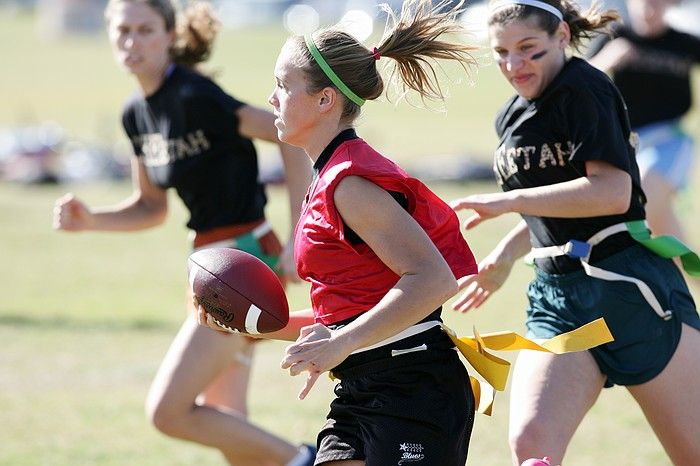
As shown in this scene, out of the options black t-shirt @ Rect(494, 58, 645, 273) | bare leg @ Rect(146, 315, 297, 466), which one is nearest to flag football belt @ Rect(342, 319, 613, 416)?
black t-shirt @ Rect(494, 58, 645, 273)

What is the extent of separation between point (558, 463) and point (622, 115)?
1132 mm

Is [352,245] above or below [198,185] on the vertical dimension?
above

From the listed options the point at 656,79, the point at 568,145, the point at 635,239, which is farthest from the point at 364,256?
the point at 656,79

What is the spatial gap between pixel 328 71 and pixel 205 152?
5.97 ft

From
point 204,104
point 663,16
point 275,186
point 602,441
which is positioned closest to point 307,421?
point 602,441

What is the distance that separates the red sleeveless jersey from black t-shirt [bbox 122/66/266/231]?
173cm

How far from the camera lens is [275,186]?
20.4 m

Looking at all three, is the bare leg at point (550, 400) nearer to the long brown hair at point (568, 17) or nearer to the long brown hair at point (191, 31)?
the long brown hair at point (568, 17)

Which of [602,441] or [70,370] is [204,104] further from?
[70,370]

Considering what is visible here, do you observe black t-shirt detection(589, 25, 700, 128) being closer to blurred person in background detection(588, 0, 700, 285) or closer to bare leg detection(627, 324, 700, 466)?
blurred person in background detection(588, 0, 700, 285)

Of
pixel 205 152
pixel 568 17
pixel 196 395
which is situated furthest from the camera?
pixel 205 152

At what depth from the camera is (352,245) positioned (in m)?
3.34

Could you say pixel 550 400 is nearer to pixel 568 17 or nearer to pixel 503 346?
pixel 503 346

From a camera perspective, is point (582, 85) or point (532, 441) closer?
point (532, 441)
